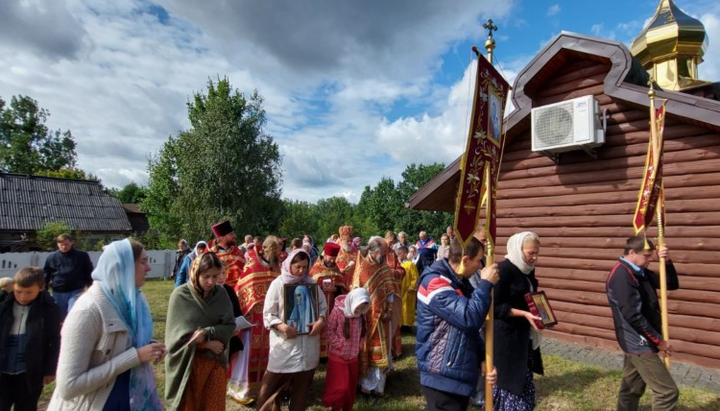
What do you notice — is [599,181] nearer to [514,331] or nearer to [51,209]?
[514,331]

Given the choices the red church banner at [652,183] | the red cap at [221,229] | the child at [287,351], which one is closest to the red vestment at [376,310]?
the child at [287,351]

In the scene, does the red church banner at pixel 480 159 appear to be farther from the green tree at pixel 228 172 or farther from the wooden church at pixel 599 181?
the green tree at pixel 228 172

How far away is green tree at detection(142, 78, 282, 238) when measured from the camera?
80.3ft

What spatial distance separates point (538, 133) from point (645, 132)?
1.55 meters

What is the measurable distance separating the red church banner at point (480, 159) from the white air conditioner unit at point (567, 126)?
13.7ft

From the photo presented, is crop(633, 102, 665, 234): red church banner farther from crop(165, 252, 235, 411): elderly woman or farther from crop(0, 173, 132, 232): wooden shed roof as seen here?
crop(0, 173, 132, 232): wooden shed roof

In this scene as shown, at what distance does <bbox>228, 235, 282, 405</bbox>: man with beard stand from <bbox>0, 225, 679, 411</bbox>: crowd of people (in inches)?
0.6

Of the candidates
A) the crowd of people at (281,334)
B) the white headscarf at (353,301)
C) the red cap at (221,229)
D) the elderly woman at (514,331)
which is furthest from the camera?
the red cap at (221,229)

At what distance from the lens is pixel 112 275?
2260 mm

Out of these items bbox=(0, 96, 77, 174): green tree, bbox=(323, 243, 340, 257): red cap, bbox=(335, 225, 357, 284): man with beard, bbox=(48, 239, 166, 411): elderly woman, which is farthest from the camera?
bbox=(0, 96, 77, 174): green tree

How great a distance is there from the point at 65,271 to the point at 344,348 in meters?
5.34

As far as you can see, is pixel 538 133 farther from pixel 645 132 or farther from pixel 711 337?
pixel 711 337

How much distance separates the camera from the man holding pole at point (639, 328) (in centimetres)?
364

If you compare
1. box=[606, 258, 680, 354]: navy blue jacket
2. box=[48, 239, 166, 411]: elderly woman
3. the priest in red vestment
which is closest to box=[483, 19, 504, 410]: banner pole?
box=[606, 258, 680, 354]: navy blue jacket
